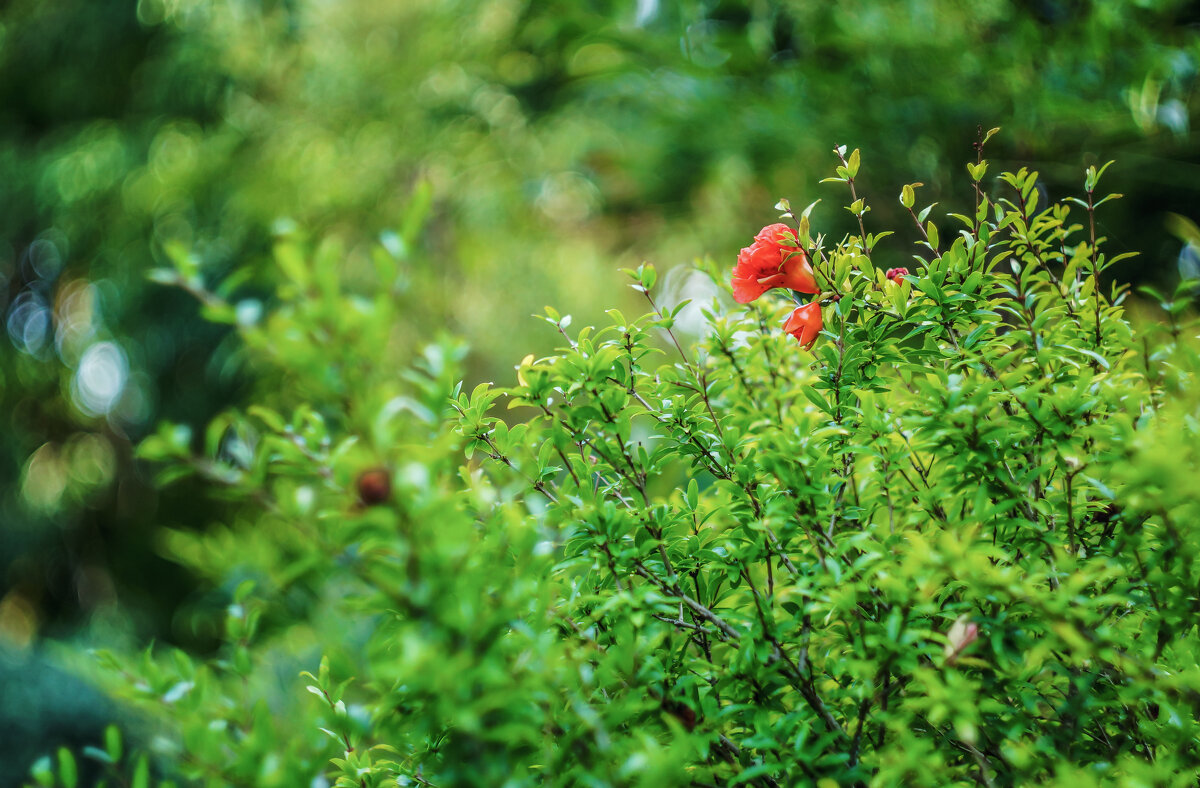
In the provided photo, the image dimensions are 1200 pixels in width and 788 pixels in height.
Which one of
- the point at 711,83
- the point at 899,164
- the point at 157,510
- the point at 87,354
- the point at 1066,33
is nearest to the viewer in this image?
the point at 1066,33

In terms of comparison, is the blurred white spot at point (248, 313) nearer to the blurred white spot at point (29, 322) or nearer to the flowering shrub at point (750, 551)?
the flowering shrub at point (750, 551)

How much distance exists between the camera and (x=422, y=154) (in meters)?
4.14

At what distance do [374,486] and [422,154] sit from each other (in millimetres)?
4058

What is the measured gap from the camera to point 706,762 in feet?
2.14

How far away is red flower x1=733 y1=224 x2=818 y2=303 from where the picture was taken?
84 cm

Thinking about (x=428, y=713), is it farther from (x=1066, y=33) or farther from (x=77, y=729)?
(x=77, y=729)

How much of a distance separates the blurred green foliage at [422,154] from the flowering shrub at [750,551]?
5.67 ft

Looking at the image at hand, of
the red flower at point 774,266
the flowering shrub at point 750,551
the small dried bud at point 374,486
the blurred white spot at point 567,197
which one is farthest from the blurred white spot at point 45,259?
the small dried bud at point 374,486

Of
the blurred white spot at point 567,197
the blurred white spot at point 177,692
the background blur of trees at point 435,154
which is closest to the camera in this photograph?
the blurred white spot at point 177,692

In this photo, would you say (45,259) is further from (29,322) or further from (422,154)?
(422,154)

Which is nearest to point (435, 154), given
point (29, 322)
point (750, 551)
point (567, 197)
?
point (567, 197)

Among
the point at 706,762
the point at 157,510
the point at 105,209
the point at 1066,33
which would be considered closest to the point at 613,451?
the point at 706,762

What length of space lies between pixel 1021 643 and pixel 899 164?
2417 mm

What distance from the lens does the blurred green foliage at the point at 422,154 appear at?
95.0 inches
